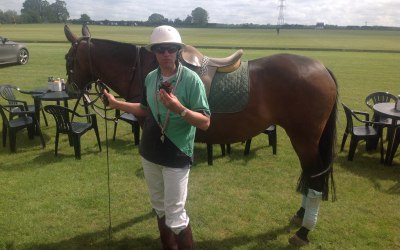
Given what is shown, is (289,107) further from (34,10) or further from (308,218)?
(34,10)

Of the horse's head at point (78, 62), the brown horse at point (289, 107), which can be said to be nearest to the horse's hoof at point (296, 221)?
the brown horse at point (289, 107)

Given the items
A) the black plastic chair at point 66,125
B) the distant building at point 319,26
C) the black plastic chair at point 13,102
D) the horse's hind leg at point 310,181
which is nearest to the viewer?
the horse's hind leg at point 310,181

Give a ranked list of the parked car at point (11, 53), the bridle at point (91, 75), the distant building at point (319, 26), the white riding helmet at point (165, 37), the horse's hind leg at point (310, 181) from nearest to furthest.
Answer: the white riding helmet at point (165, 37) → the horse's hind leg at point (310, 181) → the bridle at point (91, 75) → the parked car at point (11, 53) → the distant building at point (319, 26)

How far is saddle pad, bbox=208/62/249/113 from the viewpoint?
3.33m

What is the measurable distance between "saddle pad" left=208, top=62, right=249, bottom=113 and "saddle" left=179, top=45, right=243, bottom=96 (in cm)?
8

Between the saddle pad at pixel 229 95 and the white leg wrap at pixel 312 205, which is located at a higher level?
the saddle pad at pixel 229 95

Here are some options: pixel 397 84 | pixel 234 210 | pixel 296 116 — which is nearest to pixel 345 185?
pixel 234 210

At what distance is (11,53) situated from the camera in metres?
16.5

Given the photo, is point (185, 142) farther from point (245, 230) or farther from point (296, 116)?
point (245, 230)

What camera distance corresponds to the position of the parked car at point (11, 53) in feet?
52.7

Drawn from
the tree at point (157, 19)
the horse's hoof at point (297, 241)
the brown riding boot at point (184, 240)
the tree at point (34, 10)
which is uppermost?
the tree at point (34, 10)

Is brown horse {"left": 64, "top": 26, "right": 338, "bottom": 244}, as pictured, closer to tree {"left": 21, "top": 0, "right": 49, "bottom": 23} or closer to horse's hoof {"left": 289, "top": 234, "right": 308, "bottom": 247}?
→ horse's hoof {"left": 289, "top": 234, "right": 308, "bottom": 247}

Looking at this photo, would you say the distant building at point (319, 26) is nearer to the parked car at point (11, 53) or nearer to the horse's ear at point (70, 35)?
the parked car at point (11, 53)

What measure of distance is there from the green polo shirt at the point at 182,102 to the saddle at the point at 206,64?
812mm
